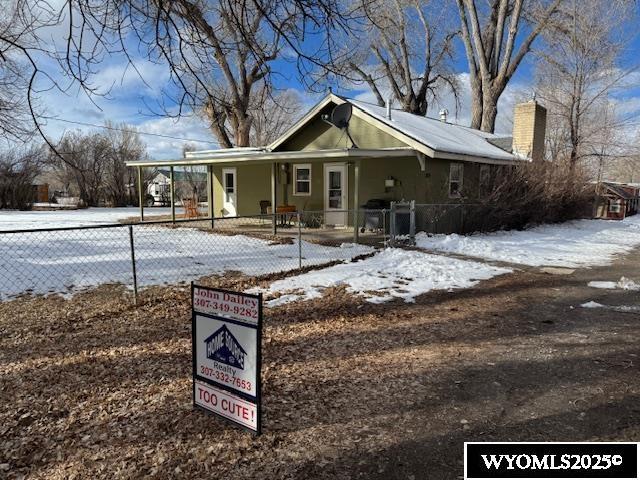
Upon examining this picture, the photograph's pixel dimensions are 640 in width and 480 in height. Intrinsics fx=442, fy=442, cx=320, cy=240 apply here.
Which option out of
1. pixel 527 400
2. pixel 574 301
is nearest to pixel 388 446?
pixel 527 400

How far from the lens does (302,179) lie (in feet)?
52.4

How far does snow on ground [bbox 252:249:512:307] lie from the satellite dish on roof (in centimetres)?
578

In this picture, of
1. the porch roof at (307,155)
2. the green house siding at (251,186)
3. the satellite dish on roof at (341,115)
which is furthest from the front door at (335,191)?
the green house siding at (251,186)

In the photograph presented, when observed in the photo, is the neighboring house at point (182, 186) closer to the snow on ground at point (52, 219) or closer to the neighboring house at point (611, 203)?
the snow on ground at point (52, 219)

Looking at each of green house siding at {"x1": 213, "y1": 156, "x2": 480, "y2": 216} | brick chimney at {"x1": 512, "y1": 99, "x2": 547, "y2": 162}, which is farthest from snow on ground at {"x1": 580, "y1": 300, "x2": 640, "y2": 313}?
brick chimney at {"x1": 512, "y1": 99, "x2": 547, "y2": 162}

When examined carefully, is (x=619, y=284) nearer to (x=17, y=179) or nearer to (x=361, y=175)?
(x=361, y=175)

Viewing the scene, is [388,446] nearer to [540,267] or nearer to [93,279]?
[93,279]

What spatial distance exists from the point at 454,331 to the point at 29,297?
5.71m

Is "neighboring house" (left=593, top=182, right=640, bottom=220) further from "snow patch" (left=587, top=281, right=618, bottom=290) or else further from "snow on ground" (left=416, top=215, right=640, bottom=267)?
"snow patch" (left=587, top=281, right=618, bottom=290)

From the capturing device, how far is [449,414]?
3.06 m

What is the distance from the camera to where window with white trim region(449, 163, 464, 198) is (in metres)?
15.1

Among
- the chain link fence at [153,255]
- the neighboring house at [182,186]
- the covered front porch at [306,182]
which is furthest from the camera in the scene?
the neighboring house at [182,186]

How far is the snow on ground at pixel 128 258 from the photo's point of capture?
282 inches

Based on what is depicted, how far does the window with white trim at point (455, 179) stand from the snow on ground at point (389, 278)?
647 cm
